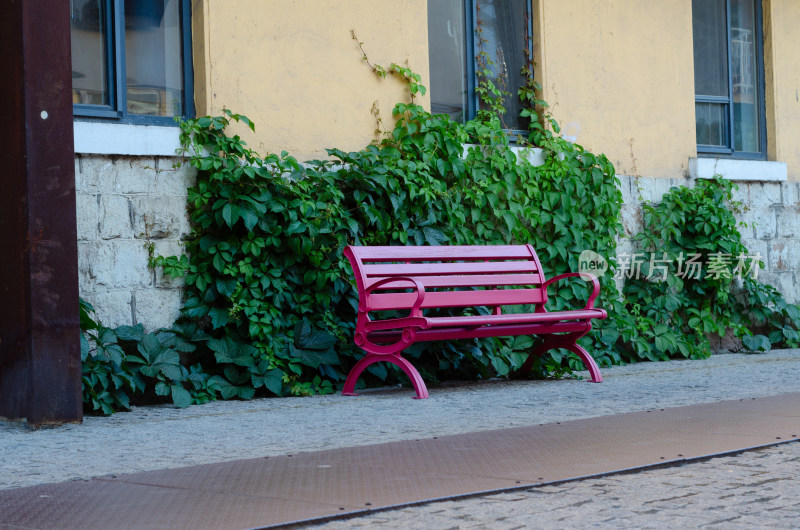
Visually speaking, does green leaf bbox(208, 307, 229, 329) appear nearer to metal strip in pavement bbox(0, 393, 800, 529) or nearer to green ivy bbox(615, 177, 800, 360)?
metal strip in pavement bbox(0, 393, 800, 529)

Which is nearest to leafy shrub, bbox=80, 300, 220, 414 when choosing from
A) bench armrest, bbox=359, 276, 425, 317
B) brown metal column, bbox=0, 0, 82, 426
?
brown metal column, bbox=0, 0, 82, 426

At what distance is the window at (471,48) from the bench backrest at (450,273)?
1452mm

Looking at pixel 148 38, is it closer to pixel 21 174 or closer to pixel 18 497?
pixel 21 174

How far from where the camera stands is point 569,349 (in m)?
7.13

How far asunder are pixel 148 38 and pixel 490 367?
3.17 metres

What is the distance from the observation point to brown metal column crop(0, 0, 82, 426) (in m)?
4.91

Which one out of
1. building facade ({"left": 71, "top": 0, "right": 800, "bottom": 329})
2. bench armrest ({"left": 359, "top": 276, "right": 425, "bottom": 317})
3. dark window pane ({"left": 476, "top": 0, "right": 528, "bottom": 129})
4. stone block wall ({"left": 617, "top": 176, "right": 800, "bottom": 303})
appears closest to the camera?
Result: bench armrest ({"left": 359, "top": 276, "right": 425, "bottom": 317})

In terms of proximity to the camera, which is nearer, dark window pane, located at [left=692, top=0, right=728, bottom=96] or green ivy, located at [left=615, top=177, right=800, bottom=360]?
green ivy, located at [left=615, top=177, right=800, bottom=360]

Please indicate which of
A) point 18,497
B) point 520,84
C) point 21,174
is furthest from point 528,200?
point 18,497

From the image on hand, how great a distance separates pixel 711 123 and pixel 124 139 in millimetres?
5842

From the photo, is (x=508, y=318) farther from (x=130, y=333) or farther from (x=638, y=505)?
(x=638, y=505)

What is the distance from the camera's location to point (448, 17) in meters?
8.07

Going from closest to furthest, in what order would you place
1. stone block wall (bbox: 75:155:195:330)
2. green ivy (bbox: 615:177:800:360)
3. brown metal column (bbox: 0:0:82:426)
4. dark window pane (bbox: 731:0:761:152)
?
brown metal column (bbox: 0:0:82:426) → stone block wall (bbox: 75:155:195:330) → green ivy (bbox: 615:177:800:360) → dark window pane (bbox: 731:0:761:152)

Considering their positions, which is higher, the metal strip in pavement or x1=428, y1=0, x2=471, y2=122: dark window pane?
x1=428, y1=0, x2=471, y2=122: dark window pane
